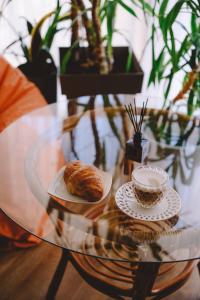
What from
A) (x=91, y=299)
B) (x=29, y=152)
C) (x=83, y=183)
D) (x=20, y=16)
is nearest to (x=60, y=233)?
(x=83, y=183)

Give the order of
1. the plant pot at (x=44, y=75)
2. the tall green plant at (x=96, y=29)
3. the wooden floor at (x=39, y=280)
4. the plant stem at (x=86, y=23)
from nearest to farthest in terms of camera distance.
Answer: the wooden floor at (x=39, y=280), the tall green plant at (x=96, y=29), the plant stem at (x=86, y=23), the plant pot at (x=44, y=75)

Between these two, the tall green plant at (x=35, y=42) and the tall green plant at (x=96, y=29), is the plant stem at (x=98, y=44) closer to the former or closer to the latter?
the tall green plant at (x=96, y=29)

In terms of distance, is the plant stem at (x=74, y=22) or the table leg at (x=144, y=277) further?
the plant stem at (x=74, y=22)

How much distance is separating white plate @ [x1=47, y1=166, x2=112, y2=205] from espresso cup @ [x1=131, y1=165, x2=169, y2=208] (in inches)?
3.6

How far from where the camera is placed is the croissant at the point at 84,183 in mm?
912

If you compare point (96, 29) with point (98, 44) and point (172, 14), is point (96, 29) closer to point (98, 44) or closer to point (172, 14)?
point (98, 44)

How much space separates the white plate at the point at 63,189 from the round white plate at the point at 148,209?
0.11ft

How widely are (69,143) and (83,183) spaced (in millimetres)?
314

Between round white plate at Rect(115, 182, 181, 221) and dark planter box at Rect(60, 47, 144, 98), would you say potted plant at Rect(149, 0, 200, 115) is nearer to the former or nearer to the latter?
dark planter box at Rect(60, 47, 144, 98)

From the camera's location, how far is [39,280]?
1288mm

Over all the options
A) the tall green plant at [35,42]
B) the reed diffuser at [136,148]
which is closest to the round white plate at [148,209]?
the reed diffuser at [136,148]

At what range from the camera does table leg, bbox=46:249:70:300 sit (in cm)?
111

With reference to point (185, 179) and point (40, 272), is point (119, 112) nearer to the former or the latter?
point (185, 179)

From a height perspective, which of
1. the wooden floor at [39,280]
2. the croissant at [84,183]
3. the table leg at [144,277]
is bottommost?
the wooden floor at [39,280]
